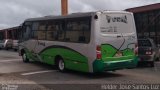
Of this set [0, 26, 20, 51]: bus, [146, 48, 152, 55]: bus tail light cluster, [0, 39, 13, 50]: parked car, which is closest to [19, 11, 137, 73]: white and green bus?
[146, 48, 152, 55]: bus tail light cluster

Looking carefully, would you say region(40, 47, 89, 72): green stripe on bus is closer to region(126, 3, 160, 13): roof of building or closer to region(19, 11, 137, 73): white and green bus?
region(19, 11, 137, 73): white and green bus

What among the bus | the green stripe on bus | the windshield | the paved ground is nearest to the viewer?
the paved ground

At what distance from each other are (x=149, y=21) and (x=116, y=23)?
33.9ft

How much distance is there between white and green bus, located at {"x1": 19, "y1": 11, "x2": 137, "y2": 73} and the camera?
1598 cm

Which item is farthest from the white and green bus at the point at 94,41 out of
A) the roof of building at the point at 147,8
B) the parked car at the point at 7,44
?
the parked car at the point at 7,44

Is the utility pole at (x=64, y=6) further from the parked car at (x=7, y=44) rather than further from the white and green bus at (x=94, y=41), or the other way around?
the parked car at (x=7, y=44)

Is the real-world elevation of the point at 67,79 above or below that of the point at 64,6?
below

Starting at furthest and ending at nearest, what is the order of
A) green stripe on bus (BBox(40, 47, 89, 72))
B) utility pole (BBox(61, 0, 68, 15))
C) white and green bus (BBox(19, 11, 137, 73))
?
utility pole (BBox(61, 0, 68, 15)), green stripe on bus (BBox(40, 47, 89, 72)), white and green bus (BBox(19, 11, 137, 73))

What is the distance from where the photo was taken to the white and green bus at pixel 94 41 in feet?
52.4

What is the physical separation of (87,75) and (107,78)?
1.43m

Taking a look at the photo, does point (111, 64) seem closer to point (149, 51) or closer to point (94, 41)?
point (94, 41)

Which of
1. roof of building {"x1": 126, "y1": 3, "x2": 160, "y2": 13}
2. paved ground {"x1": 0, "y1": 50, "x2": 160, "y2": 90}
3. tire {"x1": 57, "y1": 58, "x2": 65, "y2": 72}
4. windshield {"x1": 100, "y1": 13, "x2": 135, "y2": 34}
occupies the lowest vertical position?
paved ground {"x1": 0, "y1": 50, "x2": 160, "y2": 90}

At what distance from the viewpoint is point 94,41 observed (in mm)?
15891

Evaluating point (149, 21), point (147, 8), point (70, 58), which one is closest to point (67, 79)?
point (70, 58)
